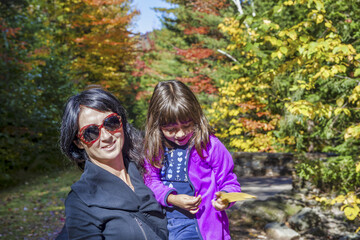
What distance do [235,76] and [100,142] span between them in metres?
8.89

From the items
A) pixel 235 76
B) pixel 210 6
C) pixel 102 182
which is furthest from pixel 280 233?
pixel 210 6

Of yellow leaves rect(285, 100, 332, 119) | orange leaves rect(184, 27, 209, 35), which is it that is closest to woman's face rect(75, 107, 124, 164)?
yellow leaves rect(285, 100, 332, 119)

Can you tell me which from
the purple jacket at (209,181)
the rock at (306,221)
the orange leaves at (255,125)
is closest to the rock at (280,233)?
the rock at (306,221)

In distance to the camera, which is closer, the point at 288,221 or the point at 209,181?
the point at 209,181

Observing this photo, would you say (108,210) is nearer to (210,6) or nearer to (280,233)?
(280,233)

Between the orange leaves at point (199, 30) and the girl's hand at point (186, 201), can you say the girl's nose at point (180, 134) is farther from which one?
the orange leaves at point (199, 30)

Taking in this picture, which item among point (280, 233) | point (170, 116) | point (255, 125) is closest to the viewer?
point (170, 116)

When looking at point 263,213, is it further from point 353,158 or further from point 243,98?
point 243,98

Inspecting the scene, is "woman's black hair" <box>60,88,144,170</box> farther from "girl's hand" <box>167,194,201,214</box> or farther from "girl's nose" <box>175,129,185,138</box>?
"girl's hand" <box>167,194,201,214</box>

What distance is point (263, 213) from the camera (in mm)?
6457

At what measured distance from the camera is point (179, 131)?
6.58ft

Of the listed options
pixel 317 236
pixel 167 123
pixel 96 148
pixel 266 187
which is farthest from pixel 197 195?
pixel 266 187

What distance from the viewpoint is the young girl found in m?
1.93

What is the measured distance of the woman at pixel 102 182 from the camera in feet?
4.88
